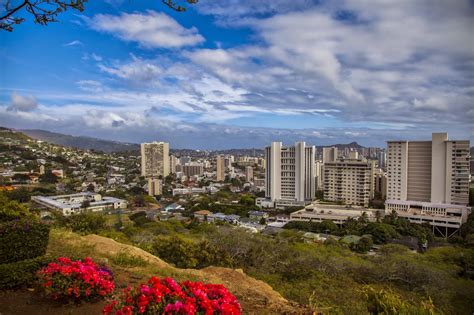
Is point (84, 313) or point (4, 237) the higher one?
point (4, 237)

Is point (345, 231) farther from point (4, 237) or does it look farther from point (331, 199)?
point (4, 237)

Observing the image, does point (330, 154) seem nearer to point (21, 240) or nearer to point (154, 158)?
point (154, 158)

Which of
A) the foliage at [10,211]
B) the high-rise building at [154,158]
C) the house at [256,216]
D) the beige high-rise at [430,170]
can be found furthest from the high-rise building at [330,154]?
the foliage at [10,211]

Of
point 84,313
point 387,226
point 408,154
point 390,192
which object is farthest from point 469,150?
point 84,313

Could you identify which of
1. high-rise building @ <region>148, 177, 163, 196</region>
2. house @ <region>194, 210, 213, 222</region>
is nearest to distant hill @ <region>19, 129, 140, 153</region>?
high-rise building @ <region>148, 177, 163, 196</region>

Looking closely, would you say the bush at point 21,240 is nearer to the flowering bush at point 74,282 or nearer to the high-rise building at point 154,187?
the flowering bush at point 74,282

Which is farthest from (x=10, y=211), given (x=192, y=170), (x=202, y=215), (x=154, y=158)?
(x=192, y=170)
